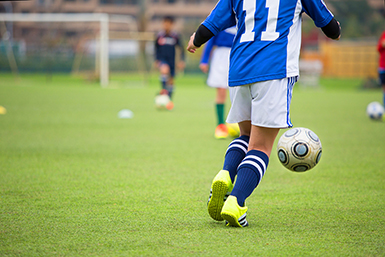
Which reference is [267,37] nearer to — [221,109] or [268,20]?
[268,20]

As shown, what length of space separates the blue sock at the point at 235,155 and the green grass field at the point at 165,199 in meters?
0.35

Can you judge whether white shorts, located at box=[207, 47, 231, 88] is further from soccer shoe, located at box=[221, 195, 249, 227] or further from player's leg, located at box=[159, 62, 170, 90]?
player's leg, located at box=[159, 62, 170, 90]

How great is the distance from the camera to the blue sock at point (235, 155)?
2830 mm

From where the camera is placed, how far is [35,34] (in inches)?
1396

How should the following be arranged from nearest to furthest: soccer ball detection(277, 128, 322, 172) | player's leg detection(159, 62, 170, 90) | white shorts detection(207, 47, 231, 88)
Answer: soccer ball detection(277, 128, 322, 172), white shorts detection(207, 47, 231, 88), player's leg detection(159, 62, 170, 90)

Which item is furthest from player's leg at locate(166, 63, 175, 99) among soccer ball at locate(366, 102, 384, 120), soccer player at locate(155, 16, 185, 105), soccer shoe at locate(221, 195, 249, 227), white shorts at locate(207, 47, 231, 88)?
soccer shoe at locate(221, 195, 249, 227)

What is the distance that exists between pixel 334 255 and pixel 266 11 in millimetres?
1429

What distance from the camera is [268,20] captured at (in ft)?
8.68

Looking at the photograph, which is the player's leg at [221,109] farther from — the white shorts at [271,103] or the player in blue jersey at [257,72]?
the white shorts at [271,103]

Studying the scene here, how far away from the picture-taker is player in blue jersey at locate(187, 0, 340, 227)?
259cm

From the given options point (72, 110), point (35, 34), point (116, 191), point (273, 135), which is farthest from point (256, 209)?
point (35, 34)

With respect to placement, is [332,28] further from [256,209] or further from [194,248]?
[194,248]

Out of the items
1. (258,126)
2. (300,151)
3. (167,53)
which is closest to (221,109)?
(300,151)

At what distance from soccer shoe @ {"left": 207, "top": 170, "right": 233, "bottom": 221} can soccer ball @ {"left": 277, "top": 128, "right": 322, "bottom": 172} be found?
507 millimetres
